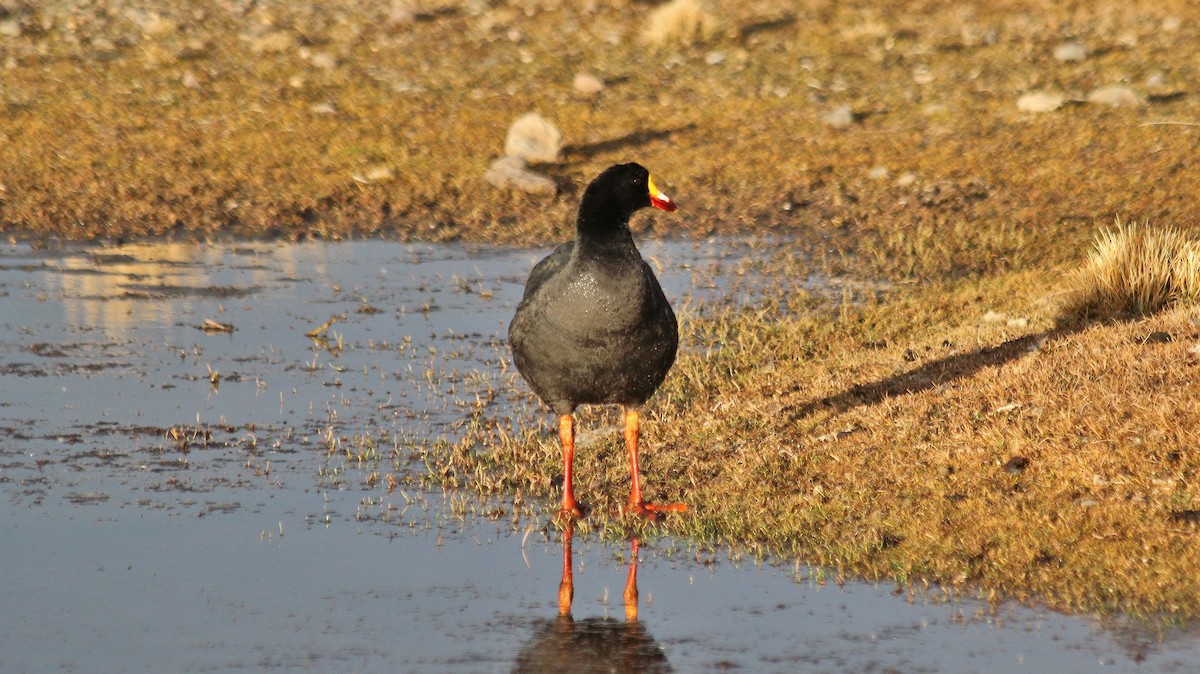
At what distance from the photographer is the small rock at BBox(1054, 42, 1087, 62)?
86.5 ft

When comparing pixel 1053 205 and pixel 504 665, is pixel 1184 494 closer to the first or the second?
pixel 504 665

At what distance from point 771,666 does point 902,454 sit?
3142mm

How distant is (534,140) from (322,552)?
43.7 feet

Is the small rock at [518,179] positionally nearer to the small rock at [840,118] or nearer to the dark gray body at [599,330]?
Result: the small rock at [840,118]

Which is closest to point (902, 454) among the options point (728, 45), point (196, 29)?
point (728, 45)

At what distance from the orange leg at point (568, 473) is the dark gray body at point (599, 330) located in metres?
0.13

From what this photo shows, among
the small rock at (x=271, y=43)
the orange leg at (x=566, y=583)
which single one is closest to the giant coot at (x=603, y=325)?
the orange leg at (x=566, y=583)

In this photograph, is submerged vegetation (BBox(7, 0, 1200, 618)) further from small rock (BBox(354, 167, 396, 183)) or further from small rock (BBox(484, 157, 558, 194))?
small rock (BBox(484, 157, 558, 194))

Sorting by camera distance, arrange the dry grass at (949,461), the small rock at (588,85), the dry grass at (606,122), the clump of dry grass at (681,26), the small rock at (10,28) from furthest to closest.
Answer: the clump of dry grass at (681,26) < the small rock at (10,28) < the small rock at (588,85) < the dry grass at (606,122) < the dry grass at (949,461)

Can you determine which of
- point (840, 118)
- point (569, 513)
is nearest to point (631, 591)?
point (569, 513)

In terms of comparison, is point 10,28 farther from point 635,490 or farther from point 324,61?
point 635,490

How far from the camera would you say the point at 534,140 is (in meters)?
21.1

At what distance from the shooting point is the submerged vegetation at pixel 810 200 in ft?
28.9

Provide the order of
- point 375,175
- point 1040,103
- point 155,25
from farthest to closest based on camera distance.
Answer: point 155,25, point 1040,103, point 375,175
